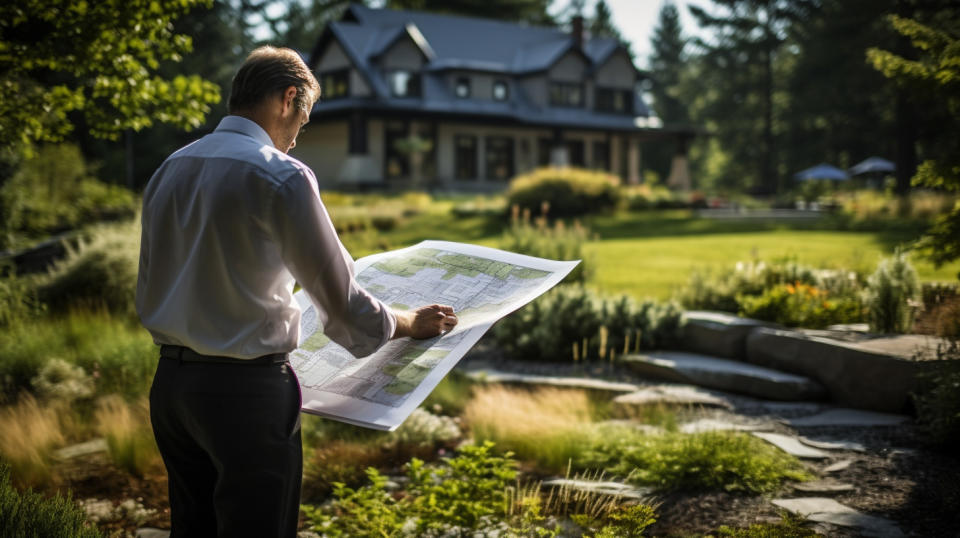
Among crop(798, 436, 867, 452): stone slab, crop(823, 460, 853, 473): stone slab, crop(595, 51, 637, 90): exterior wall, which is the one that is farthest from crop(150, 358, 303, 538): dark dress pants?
crop(595, 51, 637, 90): exterior wall

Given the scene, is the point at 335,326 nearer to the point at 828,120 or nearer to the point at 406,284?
the point at 406,284

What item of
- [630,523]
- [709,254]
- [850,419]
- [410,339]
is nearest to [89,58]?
[410,339]

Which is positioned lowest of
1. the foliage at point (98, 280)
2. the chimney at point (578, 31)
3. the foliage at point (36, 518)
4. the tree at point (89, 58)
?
the foliage at point (36, 518)

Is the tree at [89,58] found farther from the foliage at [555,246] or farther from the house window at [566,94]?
the house window at [566,94]

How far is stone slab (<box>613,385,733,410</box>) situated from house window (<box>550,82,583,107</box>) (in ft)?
95.8

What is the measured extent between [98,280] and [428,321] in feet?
25.2

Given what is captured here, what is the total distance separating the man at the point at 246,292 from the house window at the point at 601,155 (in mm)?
35306

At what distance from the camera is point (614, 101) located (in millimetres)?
35750

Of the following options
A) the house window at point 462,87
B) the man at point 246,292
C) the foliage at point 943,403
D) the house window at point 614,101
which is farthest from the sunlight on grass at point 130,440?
the house window at point 614,101

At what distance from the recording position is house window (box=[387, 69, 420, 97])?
1192 inches

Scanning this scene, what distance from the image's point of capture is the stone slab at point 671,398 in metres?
5.56

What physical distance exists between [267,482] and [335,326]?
408mm

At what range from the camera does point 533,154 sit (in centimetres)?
3459

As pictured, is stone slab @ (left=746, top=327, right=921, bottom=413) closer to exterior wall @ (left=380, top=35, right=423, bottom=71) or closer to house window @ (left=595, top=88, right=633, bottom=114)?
exterior wall @ (left=380, top=35, right=423, bottom=71)
